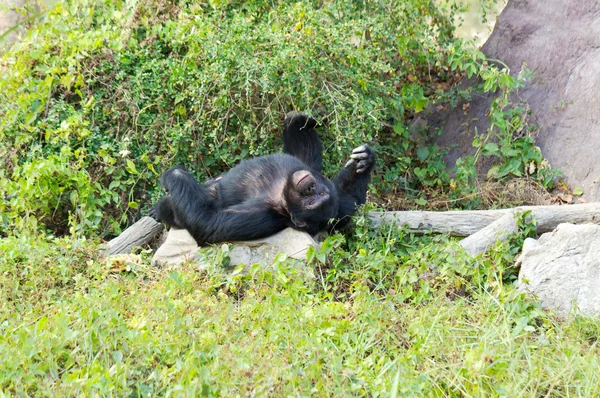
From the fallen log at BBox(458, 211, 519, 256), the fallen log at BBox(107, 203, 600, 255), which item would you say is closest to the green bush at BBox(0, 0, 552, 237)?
the fallen log at BBox(107, 203, 600, 255)

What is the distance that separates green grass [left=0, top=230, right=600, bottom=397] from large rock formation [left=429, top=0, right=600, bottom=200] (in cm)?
215

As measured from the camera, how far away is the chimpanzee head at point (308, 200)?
624 centimetres

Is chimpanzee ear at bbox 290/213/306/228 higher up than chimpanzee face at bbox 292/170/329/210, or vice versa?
chimpanzee face at bbox 292/170/329/210

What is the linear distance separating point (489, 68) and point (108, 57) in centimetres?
404

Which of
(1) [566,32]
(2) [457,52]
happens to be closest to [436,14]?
(2) [457,52]

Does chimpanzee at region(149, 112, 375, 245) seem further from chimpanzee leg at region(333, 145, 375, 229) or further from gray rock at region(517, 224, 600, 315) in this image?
gray rock at region(517, 224, 600, 315)

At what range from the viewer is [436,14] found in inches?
327

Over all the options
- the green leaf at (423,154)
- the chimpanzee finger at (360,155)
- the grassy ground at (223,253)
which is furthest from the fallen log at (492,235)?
the green leaf at (423,154)

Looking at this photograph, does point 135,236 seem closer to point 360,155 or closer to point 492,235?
point 360,155

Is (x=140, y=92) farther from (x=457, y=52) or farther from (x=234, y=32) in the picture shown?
(x=457, y=52)

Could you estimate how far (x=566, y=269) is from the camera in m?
5.43

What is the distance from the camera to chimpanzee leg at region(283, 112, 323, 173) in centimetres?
705

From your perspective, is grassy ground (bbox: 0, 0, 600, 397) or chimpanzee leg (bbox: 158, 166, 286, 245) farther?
chimpanzee leg (bbox: 158, 166, 286, 245)

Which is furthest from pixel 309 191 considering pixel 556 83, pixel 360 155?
pixel 556 83
